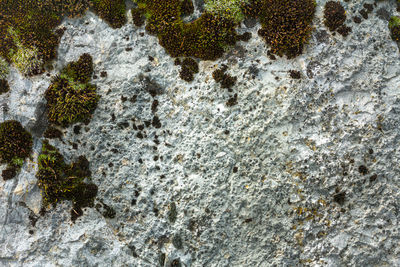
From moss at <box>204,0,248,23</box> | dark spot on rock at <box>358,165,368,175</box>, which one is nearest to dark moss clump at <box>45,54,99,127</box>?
moss at <box>204,0,248,23</box>

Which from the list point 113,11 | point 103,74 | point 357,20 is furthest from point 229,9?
point 103,74

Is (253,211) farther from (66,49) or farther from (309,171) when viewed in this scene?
(66,49)

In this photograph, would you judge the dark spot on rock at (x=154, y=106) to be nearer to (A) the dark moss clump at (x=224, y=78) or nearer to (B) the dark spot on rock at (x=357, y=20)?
(A) the dark moss clump at (x=224, y=78)

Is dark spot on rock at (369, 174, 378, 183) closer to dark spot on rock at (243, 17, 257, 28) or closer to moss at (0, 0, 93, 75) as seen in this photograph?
dark spot on rock at (243, 17, 257, 28)

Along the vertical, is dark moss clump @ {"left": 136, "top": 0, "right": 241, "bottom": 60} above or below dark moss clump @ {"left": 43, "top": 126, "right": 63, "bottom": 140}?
above

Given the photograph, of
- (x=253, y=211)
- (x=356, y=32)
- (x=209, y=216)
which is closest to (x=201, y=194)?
(x=209, y=216)

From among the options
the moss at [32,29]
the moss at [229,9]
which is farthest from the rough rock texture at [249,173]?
the moss at [32,29]
